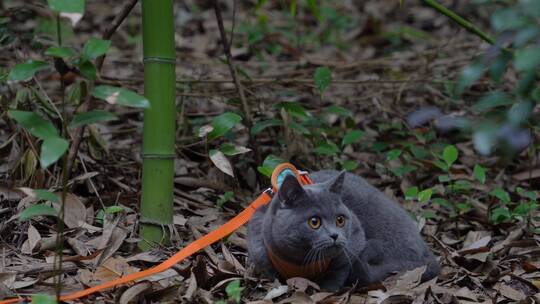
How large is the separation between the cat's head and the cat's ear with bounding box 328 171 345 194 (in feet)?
0.14

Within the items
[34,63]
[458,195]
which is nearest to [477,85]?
[458,195]

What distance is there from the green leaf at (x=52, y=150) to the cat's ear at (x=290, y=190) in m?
1.06

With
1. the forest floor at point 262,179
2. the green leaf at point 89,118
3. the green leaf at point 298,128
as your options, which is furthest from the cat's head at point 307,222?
the green leaf at point 298,128

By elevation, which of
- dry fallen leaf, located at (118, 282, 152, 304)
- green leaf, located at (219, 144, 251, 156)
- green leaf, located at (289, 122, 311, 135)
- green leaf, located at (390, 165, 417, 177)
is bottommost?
dry fallen leaf, located at (118, 282, 152, 304)

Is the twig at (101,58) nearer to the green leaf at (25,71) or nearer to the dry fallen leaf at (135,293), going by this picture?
the green leaf at (25,71)

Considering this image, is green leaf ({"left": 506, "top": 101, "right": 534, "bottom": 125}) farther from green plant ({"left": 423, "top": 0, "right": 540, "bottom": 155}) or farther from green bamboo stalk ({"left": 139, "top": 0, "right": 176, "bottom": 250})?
green bamboo stalk ({"left": 139, "top": 0, "right": 176, "bottom": 250})

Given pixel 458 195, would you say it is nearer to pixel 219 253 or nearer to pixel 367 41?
pixel 219 253

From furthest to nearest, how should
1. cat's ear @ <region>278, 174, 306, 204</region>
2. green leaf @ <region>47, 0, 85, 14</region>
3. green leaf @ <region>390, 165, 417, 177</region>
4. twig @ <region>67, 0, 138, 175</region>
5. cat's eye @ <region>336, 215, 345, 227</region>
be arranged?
1. green leaf @ <region>390, 165, 417, 177</region>
2. twig @ <region>67, 0, 138, 175</region>
3. cat's eye @ <region>336, 215, 345, 227</region>
4. cat's ear @ <region>278, 174, 306, 204</region>
5. green leaf @ <region>47, 0, 85, 14</region>

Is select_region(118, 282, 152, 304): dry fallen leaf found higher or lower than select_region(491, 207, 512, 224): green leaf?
lower

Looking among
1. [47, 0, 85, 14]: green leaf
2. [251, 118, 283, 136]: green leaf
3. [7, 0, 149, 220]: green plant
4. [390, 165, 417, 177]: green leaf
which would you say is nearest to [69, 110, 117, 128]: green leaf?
[7, 0, 149, 220]: green plant

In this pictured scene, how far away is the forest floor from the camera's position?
10.1 ft

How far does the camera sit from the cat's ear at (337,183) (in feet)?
10.2

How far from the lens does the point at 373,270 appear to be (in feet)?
10.9

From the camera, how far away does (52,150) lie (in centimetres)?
214
